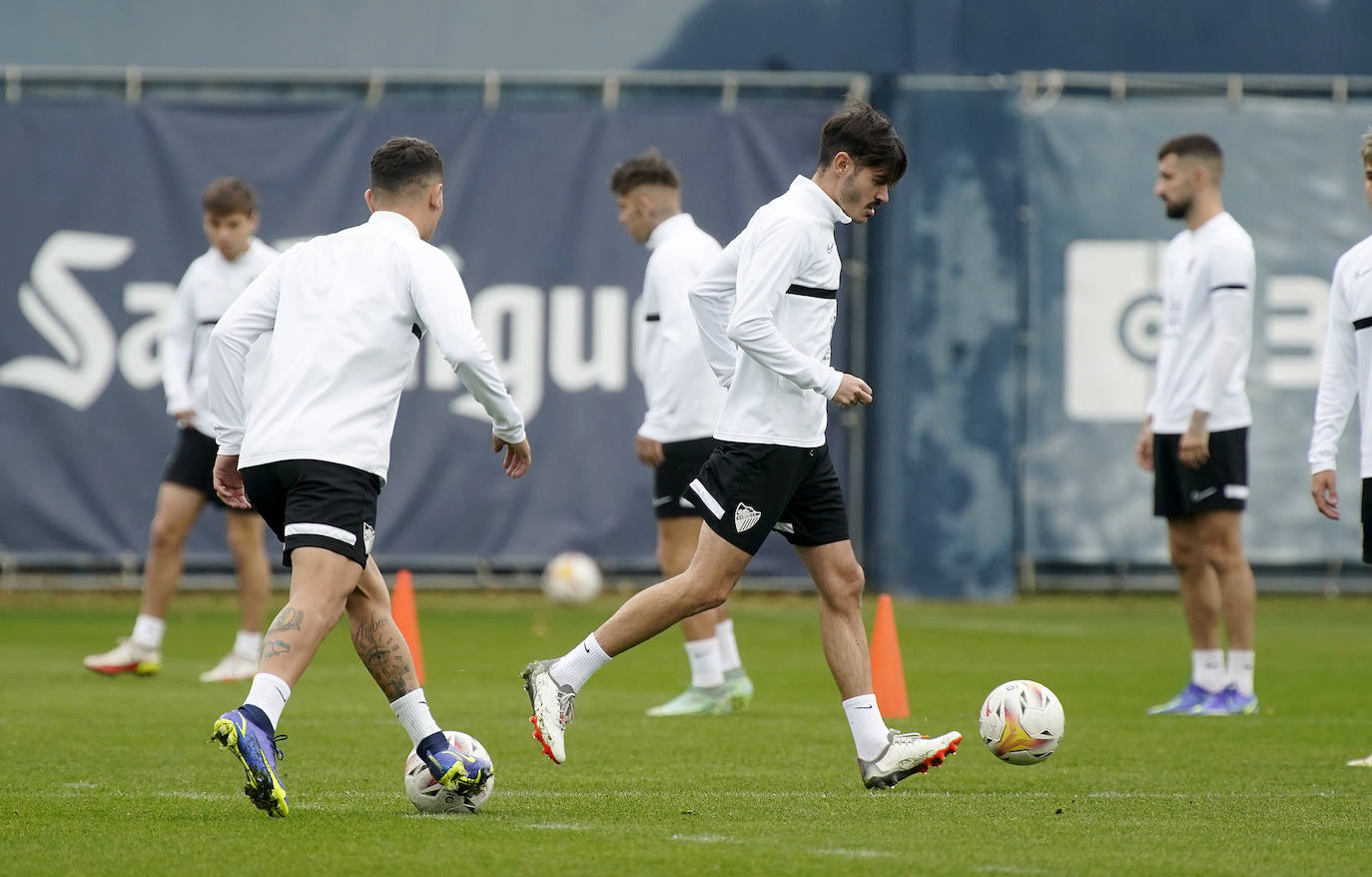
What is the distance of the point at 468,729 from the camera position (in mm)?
7852

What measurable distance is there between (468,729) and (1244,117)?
35.4ft

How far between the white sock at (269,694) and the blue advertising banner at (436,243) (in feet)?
33.6

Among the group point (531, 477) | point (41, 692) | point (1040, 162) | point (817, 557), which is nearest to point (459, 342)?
point (817, 557)

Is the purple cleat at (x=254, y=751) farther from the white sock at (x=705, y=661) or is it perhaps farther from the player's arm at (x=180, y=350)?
the player's arm at (x=180, y=350)

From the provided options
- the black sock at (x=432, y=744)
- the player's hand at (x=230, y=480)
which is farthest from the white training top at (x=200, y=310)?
the black sock at (x=432, y=744)

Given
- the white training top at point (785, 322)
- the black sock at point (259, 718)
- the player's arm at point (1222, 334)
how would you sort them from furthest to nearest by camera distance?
the player's arm at point (1222, 334) < the white training top at point (785, 322) < the black sock at point (259, 718)

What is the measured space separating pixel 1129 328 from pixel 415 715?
11.3 m

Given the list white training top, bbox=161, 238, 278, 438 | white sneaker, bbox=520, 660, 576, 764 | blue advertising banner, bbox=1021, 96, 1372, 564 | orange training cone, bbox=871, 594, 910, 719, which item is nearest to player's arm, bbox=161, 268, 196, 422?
white training top, bbox=161, 238, 278, 438

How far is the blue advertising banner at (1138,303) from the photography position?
15.7 metres

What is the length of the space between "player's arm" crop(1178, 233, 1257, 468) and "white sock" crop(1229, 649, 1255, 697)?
3.01ft

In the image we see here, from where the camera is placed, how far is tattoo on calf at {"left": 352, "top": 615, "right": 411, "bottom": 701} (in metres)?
5.58

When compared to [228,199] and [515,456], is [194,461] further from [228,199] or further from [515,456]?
[515,456]

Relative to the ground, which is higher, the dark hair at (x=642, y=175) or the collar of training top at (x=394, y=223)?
the dark hair at (x=642, y=175)

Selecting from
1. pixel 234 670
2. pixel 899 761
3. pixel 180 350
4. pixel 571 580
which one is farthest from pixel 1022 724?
pixel 571 580
